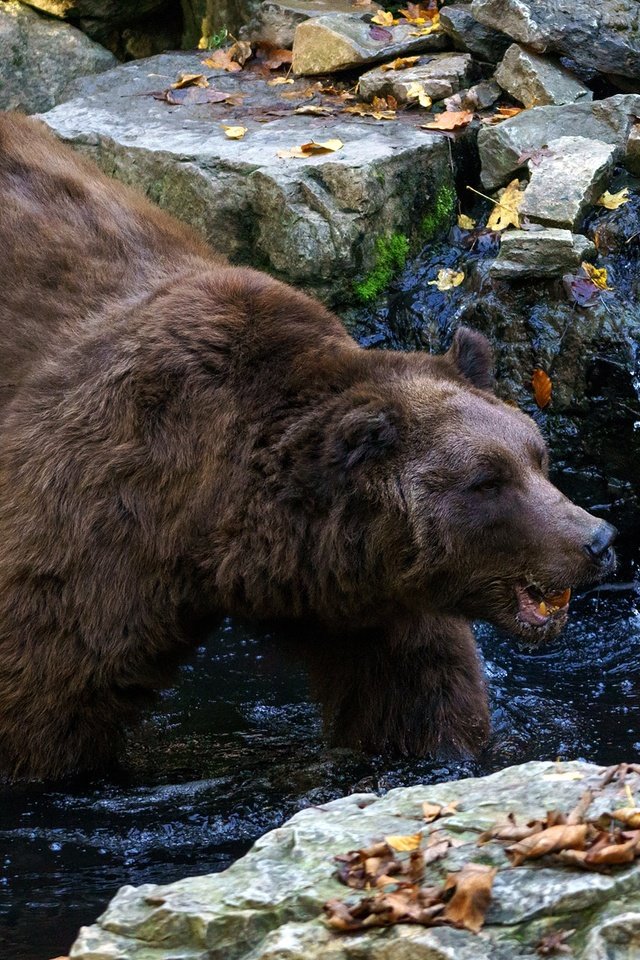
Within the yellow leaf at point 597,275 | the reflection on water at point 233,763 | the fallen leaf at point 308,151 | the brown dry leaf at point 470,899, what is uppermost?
the fallen leaf at point 308,151

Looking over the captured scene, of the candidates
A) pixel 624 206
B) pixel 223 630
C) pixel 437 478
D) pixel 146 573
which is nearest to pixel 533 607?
pixel 437 478

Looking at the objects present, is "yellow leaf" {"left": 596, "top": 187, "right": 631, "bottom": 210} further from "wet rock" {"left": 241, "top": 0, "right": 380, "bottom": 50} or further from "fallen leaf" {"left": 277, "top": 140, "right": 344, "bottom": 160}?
"wet rock" {"left": 241, "top": 0, "right": 380, "bottom": 50}

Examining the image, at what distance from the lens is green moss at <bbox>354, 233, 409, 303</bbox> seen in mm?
9602

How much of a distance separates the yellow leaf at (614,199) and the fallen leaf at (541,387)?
4.84 ft

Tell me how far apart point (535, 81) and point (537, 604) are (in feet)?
20.0

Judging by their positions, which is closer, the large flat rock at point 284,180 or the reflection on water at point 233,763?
the reflection on water at point 233,763

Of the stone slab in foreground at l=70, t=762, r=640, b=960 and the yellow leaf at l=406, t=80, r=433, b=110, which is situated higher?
the yellow leaf at l=406, t=80, r=433, b=110

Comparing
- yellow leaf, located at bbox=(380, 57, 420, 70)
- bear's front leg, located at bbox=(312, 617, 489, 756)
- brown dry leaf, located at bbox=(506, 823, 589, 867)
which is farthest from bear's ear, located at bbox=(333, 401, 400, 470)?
yellow leaf, located at bbox=(380, 57, 420, 70)

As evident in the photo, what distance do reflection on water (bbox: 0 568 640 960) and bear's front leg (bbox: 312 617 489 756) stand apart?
0.44ft

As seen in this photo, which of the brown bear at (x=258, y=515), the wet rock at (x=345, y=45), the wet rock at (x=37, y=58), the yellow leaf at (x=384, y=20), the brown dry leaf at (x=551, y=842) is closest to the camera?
the brown dry leaf at (x=551, y=842)

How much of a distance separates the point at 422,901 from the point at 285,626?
9.61 ft

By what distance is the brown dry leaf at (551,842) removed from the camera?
10.5ft

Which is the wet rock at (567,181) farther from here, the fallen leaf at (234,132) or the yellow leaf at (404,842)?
the yellow leaf at (404,842)

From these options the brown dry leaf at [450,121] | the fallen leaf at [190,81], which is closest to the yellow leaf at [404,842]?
the brown dry leaf at [450,121]
